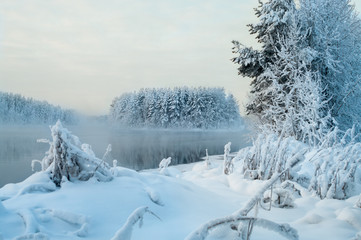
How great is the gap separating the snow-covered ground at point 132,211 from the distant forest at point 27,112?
3313 inches

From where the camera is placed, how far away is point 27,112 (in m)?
91.6

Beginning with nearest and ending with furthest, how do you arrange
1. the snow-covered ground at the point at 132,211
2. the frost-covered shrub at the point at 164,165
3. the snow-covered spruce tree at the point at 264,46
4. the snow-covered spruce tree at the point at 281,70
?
the snow-covered ground at the point at 132,211 < the frost-covered shrub at the point at 164,165 < the snow-covered spruce tree at the point at 281,70 < the snow-covered spruce tree at the point at 264,46

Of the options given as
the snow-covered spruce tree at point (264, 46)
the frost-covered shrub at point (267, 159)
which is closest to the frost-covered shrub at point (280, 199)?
the frost-covered shrub at point (267, 159)

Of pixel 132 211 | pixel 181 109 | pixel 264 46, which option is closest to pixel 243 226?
pixel 132 211

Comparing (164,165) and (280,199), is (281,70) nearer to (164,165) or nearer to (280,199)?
(164,165)

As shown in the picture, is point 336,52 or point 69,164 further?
point 336,52

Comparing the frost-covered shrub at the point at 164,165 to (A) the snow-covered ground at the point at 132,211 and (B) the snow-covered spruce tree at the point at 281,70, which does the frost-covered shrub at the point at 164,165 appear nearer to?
(A) the snow-covered ground at the point at 132,211

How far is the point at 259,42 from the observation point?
49.0 feet

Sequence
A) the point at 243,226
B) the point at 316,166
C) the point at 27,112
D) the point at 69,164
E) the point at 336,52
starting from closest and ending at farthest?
the point at 243,226 < the point at 69,164 < the point at 316,166 < the point at 336,52 < the point at 27,112

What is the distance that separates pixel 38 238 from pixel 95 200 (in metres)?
0.98

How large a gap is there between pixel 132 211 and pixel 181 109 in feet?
228

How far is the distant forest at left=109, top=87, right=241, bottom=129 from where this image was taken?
70500 millimetres

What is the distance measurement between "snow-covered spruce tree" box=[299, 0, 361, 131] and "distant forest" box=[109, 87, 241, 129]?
5590 cm

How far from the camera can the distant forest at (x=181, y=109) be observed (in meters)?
70.5
